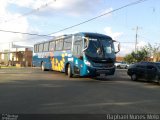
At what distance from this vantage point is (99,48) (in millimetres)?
22750

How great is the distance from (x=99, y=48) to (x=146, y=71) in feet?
12.8

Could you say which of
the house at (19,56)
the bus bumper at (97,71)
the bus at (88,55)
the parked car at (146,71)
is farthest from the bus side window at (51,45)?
the house at (19,56)

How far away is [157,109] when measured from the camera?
11461mm

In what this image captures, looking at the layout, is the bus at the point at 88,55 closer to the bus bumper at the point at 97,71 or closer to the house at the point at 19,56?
the bus bumper at the point at 97,71

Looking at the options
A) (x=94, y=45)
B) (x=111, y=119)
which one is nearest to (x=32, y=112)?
(x=111, y=119)

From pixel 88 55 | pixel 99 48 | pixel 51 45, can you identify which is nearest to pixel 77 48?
pixel 88 55

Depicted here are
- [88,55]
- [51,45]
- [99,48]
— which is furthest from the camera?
[51,45]

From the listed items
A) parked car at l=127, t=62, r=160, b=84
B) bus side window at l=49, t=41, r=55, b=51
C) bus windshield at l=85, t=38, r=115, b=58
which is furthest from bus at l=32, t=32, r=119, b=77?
bus side window at l=49, t=41, r=55, b=51

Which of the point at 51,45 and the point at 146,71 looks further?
the point at 51,45

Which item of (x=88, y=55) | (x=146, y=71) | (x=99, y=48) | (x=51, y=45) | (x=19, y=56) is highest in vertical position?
(x=51, y=45)

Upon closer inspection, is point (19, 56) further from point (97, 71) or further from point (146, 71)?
point (97, 71)

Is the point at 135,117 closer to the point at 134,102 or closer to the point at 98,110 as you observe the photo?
the point at 98,110

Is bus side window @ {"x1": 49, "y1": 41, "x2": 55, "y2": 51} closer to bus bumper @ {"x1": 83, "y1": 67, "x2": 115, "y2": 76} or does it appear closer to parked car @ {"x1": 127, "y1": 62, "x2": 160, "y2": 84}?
parked car @ {"x1": 127, "y1": 62, "x2": 160, "y2": 84}

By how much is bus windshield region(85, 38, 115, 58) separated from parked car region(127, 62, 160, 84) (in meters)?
2.68
